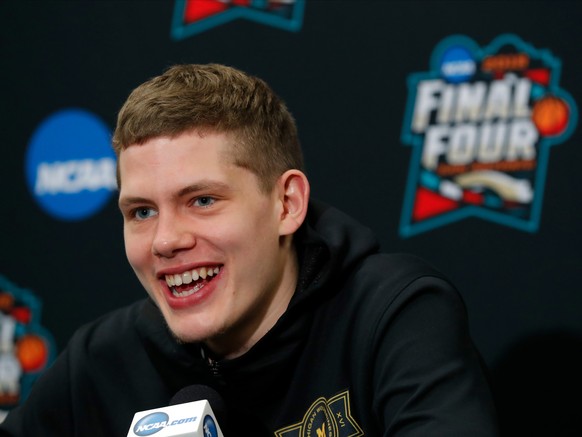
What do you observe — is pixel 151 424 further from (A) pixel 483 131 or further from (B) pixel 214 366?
(A) pixel 483 131

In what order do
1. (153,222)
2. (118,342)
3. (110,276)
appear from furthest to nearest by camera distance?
(110,276) < (118,342) < (153,222)

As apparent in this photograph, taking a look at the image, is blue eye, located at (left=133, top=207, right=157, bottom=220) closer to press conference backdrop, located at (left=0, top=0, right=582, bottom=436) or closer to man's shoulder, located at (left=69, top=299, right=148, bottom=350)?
man's shoulder, located at (left=69, top=299, right=148, bottom=350)

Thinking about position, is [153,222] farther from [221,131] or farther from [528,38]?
[528,38]

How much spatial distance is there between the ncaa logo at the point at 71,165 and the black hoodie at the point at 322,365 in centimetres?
51

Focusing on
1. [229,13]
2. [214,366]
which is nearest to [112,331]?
[214,366]

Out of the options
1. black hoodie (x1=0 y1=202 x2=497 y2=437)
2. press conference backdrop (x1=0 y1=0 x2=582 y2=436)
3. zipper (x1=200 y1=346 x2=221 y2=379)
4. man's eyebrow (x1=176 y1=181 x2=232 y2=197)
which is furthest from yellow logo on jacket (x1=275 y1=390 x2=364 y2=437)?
press conference backdrop (x1=0 y1=0 x2=582 y2=436)

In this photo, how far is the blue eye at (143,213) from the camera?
122 cm

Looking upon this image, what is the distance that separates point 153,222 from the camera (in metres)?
1.21

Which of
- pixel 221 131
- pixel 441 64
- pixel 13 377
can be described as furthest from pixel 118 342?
pixel 441 64

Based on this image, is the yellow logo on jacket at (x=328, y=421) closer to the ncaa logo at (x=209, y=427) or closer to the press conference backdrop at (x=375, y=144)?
the ncaa logo at (x=209, y=427)

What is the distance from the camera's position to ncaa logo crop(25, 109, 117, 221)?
198 cm

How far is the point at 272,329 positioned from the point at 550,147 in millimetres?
645

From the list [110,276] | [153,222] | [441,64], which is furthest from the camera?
[110,276]

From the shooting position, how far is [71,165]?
6.62ft
